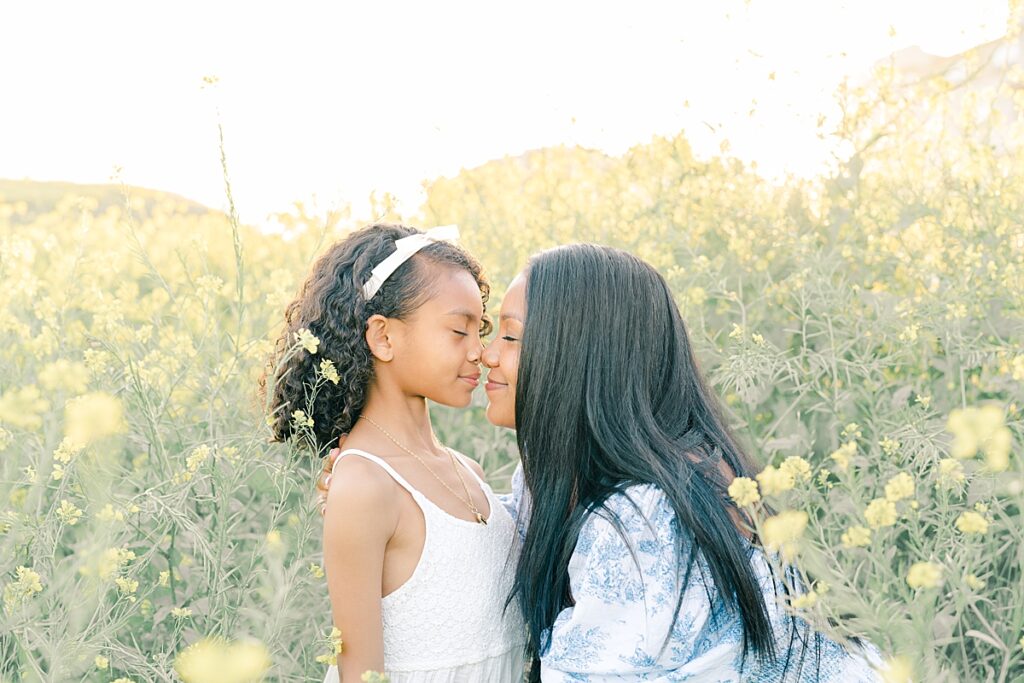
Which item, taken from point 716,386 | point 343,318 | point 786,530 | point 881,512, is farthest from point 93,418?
point 716,386

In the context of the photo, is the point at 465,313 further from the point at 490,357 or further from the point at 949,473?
the point at 949,473

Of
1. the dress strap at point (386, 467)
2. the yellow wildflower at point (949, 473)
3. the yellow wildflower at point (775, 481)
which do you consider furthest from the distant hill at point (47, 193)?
the yellow wildflower at point (775, 481)

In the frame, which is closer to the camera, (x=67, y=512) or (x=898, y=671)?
(x=898, y=671)

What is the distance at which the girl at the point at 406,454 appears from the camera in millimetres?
1807

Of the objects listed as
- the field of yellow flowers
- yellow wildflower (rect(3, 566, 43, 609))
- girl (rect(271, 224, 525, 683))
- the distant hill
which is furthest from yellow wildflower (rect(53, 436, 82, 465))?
the distant hill

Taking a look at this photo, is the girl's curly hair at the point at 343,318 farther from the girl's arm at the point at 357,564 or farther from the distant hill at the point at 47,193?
the distant hill at the point at 47,193

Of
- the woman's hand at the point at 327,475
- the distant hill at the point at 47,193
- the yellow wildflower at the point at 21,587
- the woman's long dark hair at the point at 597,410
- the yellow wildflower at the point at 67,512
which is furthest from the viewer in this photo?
the distant hill at the point at 47,193

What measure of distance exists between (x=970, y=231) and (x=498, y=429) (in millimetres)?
1268

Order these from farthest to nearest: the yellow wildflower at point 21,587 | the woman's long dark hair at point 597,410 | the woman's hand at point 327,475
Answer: the woman's hand at point 327,475 → the woman's long dark hair at point 597,410 → the yellow wildflower at point 21,587

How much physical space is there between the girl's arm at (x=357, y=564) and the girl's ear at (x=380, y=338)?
0.88 feet

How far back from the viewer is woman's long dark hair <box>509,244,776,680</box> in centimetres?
181

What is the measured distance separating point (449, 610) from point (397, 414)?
365 mm

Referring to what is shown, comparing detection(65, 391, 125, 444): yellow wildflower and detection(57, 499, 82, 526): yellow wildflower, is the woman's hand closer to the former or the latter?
detection(57, 499, 82, 526): yellow wildflower

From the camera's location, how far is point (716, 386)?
2902 mm
